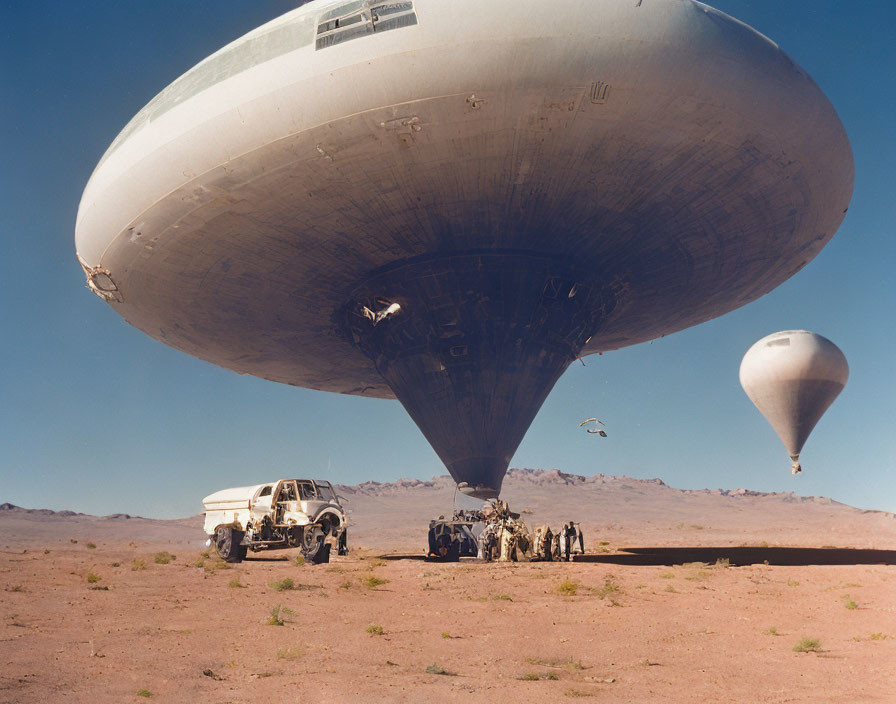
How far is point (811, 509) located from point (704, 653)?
11532 cm

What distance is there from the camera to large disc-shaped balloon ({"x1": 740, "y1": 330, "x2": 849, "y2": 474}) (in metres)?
43.6

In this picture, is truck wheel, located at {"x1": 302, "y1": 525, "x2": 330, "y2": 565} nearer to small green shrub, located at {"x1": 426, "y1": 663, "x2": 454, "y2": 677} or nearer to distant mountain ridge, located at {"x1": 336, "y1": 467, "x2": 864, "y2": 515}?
small green shrub, located at {"x1": 426, "y1": 663, "x2": 454, "y2": 677}

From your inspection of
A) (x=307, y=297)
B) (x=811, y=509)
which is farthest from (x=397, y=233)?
(x=811, y=509)

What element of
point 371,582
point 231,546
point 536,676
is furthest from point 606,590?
point 231,546

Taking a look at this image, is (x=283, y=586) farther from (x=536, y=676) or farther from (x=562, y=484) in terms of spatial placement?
(x=562, y=484)

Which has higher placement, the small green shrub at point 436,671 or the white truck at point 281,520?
the white truck at point 281,520

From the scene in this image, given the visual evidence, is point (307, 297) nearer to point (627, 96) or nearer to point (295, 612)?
point (627, 96)

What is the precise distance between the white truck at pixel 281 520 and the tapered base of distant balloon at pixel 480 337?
567 cm

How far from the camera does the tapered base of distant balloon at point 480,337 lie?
76.8 ft

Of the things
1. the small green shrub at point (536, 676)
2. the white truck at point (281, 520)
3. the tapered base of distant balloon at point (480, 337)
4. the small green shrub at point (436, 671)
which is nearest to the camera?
the small green shrub at point (536, 676)

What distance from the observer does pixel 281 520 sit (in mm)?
19469

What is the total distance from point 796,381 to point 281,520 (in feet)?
122

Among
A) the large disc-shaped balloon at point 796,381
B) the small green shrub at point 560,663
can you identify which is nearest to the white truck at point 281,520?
the small green shrub at point 560,663

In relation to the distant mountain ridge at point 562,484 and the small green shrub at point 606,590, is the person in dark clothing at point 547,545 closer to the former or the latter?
the small green shrub at point 606,590
